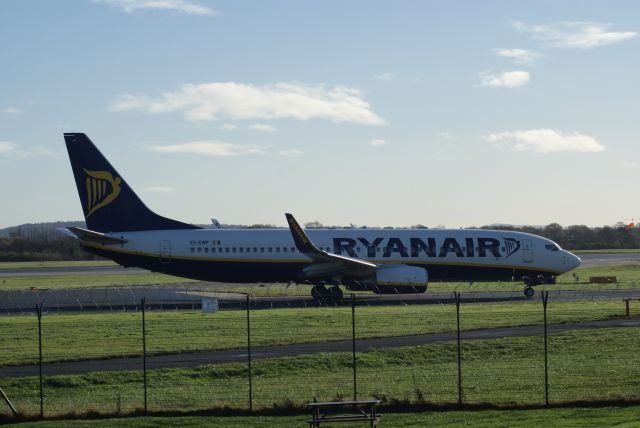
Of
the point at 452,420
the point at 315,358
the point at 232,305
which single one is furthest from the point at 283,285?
the point at 452,420

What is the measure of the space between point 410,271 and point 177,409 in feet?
90.0

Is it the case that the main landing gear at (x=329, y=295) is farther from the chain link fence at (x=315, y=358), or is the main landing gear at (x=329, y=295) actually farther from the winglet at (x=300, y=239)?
the chain link fence at (x=315, y=358)

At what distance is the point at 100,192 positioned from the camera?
44562 millimetres

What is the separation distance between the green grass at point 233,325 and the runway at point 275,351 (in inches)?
34.5

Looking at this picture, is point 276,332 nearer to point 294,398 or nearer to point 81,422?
point 294,398

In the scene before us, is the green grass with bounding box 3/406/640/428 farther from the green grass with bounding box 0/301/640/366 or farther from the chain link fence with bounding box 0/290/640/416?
the green grass with bounding box 0/301/640/366

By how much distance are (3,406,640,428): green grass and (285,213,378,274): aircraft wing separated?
24545 millimetres

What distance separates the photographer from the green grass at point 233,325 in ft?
89.2

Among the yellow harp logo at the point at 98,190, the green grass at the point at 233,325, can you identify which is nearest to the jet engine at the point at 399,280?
the green grass at the point at 233,325

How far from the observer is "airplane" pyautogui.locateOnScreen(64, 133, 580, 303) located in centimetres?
4419

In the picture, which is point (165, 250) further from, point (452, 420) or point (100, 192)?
point (452, 420)

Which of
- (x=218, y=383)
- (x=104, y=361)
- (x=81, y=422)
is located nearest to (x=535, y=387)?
(x=218, y=383)

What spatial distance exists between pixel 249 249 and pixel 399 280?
722 centimetres

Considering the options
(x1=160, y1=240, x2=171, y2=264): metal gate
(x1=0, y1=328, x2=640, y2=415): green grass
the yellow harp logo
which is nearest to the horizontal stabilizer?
the yellow harp logo
